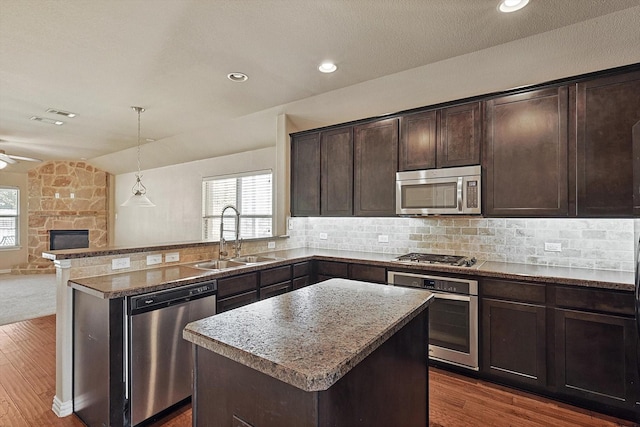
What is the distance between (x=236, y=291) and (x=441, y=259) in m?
1.91

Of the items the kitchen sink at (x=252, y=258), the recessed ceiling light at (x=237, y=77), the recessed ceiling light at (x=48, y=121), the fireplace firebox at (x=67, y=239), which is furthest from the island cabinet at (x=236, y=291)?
the fireplace firebox at (x=67, y=239)

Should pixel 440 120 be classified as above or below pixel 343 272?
above

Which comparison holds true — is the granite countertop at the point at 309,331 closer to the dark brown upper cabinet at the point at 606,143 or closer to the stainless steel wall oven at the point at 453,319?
the stainless steel wall oven at the point at 453,319

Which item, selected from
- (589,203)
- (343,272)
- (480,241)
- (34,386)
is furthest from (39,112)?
(589,203)

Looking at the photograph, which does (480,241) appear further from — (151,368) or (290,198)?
(151,368)

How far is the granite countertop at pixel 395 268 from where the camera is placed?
210 cm

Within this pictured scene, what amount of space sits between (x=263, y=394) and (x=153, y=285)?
1475mm

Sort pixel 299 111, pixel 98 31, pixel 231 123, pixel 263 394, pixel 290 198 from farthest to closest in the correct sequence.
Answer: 1. pixel 231 123
2. pixel 290 198
3. pixel 299 111
4. pixel 98 31
5. pixel 263 394

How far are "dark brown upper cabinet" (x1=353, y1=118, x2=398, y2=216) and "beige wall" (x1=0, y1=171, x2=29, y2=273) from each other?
26.9 ft

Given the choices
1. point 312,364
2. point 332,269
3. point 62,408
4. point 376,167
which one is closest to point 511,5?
point 376,167

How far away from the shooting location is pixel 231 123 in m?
4.66

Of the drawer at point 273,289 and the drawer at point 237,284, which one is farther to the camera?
the drawer at point 273,289

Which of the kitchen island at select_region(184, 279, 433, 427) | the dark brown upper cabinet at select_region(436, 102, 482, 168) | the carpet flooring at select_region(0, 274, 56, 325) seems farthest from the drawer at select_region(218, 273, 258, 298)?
the carpet flooring at select_region(0, 274, 56, 325)

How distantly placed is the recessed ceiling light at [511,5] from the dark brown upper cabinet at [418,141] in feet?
3.84
